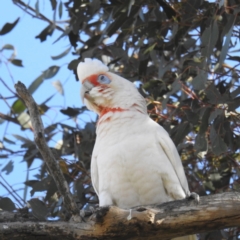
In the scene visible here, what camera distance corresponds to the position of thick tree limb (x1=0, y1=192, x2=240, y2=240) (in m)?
2.28

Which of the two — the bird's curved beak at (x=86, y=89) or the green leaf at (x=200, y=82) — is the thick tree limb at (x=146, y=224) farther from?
the bird's curved beak at (x=86, y=89)

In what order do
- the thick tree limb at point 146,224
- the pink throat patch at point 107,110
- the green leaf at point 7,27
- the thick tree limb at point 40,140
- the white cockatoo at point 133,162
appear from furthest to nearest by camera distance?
the green leaf at point 7,27 < the pink throat patch at point 107,110 < the white cockatoo at point 133,162 < the thick tree limb at point 146,224 < the thick tree limb at point 40,140

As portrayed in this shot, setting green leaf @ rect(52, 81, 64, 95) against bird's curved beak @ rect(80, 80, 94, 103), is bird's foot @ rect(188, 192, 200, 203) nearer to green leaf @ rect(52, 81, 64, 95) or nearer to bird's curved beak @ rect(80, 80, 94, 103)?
bird's curved beak @ rect(80, 80, 94, 103)

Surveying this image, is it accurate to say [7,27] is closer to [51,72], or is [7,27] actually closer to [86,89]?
[51,72]

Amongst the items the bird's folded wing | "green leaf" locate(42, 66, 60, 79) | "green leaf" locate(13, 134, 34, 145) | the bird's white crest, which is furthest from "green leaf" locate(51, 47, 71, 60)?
the bird's folded wing

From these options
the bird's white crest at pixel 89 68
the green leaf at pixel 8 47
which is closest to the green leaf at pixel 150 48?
the bird's white crest at pixel 89 68

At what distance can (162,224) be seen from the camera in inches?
90.8

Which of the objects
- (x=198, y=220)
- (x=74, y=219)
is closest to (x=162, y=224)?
(x=198, y=220)

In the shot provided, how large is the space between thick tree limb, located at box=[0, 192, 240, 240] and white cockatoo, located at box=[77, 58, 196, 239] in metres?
0.49

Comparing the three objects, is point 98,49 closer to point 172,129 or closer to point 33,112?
point 172,129

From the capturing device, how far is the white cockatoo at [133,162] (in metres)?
2.81

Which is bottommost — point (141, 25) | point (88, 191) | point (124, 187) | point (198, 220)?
point (198, 220)

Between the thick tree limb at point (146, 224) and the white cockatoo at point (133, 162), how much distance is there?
0.49 metres

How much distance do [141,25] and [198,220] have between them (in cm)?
159
